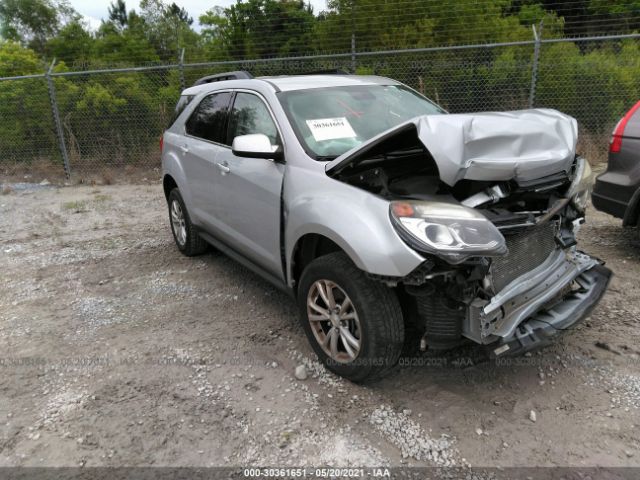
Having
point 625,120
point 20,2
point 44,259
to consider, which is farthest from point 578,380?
point 20,2

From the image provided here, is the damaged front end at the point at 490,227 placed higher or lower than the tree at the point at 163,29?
lower

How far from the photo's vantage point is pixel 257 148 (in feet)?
11.0

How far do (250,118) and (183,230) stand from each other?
188 cm

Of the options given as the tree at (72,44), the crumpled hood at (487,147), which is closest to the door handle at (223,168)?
Result: the crumpled hood at (487,147)

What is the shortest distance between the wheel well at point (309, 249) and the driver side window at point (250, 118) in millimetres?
737

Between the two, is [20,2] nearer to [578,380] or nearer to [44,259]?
[44,259]

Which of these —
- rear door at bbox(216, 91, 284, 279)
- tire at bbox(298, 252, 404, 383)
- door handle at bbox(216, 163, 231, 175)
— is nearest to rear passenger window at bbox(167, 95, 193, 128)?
rear door at bbox(216, 91, 284, 279)

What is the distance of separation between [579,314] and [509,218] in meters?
0.71

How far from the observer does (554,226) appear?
315 centimetres

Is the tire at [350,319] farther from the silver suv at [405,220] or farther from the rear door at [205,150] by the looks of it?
the rear door at [205,150]

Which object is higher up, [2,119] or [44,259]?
[2,119]

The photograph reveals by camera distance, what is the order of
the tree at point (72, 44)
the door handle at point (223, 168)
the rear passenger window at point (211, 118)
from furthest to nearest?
the tree at point (72, 44) → the rear passenger window at point (211, 118) → the door handle at point (223, 168)

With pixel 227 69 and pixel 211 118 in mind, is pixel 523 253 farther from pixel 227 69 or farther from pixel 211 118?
pixel 227 69

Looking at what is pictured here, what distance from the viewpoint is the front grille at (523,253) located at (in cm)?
279
